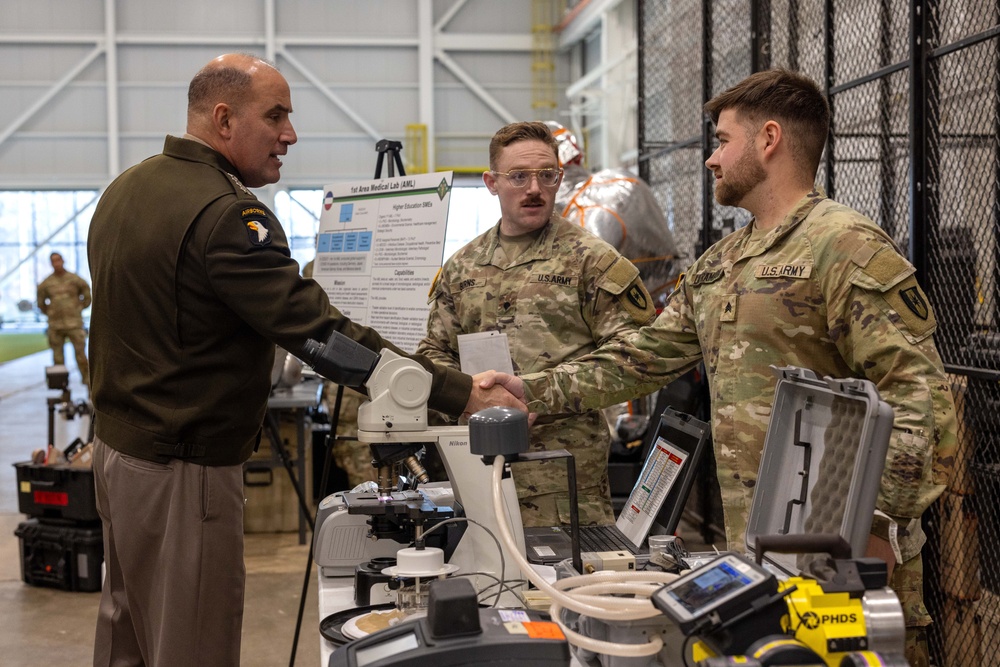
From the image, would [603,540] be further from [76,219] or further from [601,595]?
[76,219]

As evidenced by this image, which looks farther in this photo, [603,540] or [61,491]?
[61,491]

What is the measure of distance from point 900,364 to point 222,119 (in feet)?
4.59

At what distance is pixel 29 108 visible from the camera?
14.5 m

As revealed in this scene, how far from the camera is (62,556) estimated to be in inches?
177

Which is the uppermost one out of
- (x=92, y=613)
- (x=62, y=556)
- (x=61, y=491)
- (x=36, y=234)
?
(x=36, y=234)

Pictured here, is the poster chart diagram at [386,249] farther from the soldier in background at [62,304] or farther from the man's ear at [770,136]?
the soldier in background at [62,304]

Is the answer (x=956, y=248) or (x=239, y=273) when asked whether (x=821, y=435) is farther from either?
(x=956, y=248)

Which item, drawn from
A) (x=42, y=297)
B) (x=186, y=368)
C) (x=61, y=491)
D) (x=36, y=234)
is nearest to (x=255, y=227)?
(x=186, y=368)

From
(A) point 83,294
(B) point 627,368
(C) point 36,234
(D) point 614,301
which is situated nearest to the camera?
(B) point 627,368

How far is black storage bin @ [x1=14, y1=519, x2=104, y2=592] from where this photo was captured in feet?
14.6

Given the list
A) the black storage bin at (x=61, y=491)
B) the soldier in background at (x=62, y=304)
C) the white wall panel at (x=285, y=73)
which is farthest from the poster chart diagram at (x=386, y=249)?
the white wall panel at (x=285, y=73)

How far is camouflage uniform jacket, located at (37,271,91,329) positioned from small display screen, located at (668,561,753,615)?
11.8m

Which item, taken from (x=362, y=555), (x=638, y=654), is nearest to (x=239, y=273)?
(x=362, y=555)

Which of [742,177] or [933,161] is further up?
[933,161]
